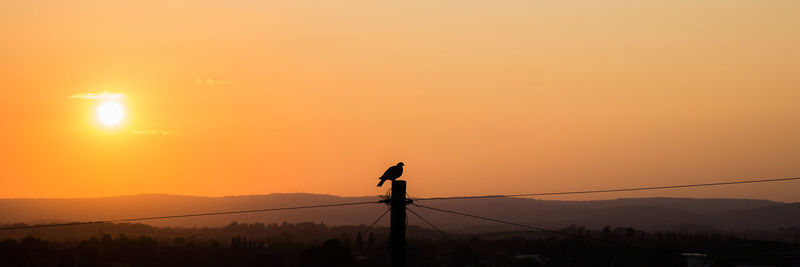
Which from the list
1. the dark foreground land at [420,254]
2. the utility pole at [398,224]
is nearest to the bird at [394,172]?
the utility pole at [398,224]

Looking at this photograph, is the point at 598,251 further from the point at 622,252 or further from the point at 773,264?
the point at 773,264

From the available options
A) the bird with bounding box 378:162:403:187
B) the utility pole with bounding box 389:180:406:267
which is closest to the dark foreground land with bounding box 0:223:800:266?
the bird with bounding box 378:162:403:187

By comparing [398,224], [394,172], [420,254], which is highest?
[394,172]

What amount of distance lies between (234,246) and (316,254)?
26691mm

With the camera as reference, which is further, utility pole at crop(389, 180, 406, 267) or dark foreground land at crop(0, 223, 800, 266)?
dark foreground land at crop(0, 223, 800, 266)

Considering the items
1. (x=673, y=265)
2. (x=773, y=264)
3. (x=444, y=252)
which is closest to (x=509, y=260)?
(x=444, y=252)

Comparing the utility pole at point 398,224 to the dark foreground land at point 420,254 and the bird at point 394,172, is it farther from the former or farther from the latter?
the dark foreground land at point 420,254

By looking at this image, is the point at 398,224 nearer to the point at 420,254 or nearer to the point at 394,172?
the point at 394,172

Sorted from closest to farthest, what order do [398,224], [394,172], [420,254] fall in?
[398,224] → [394,172] → [420,254]

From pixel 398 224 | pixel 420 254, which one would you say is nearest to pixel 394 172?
pixel 398 224

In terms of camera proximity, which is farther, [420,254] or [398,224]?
[420,254]

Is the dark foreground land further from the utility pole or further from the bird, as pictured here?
the utility pole

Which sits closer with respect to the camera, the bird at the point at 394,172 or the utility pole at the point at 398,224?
the utility pole at the point at 398,224

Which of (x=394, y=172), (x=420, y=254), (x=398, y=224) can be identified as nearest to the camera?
(x=398, y=224)
